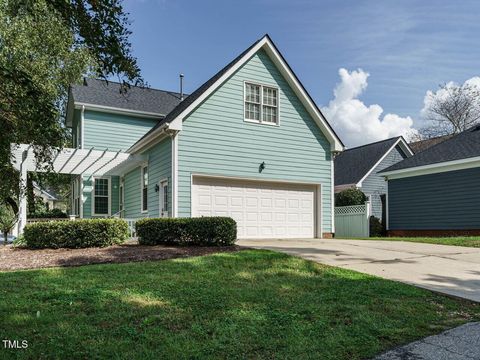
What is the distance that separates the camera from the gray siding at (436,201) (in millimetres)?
17109

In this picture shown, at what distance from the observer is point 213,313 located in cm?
511

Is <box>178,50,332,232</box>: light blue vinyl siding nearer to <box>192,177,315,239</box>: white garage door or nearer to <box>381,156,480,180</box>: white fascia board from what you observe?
<box>192,177,315,239</box>: white garage door

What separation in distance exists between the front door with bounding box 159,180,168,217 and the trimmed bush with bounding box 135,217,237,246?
98.9 inches

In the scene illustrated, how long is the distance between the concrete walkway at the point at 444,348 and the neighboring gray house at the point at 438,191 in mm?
14008

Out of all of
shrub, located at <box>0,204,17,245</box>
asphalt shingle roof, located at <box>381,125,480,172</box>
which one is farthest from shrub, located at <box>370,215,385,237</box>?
shrub, located at <box>0,204,17,245</box>

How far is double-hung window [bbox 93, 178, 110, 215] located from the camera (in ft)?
64.4

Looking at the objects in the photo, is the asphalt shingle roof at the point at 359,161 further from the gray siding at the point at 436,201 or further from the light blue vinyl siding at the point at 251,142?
the light blue vinyl siding at the point at 251,142

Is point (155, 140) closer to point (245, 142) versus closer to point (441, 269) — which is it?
point (245, 142)

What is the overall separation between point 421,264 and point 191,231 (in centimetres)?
566

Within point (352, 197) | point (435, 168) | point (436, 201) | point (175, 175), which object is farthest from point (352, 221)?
point (175, 175)

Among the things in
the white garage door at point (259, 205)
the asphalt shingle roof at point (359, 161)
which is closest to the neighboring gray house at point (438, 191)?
the asphalt shingle roof at point (359, 161)

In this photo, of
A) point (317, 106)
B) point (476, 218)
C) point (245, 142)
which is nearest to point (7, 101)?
point (245, 142)

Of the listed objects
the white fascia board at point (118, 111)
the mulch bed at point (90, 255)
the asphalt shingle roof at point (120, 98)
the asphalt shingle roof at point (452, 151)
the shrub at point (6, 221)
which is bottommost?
the mulch bed at point (90, 255)

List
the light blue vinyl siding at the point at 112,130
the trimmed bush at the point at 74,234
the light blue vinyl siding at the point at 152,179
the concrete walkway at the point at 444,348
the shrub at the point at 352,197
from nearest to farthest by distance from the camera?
the concrete walkway at the point at 444,348 → the trimmed bush at the point at 74,234 → the light blue vinyl siding at the point at 152,179 → the light blue vinyl siding at the point at 112,130 → the shrub at the point at 352,197
